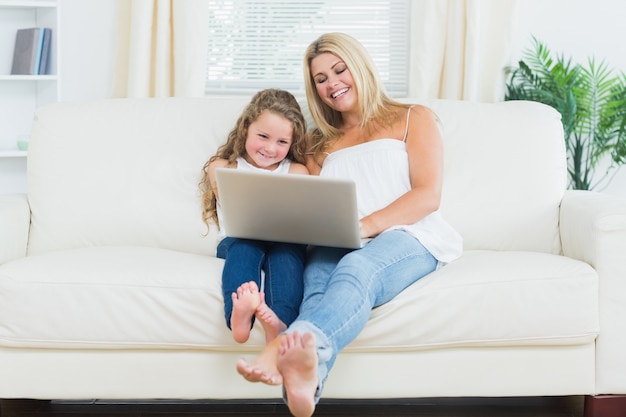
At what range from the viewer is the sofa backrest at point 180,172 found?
2.47 metres

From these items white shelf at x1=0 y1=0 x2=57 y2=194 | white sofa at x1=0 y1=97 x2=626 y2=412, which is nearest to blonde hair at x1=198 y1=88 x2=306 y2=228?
white sofa at x1=0 y1=97 x2=626 y2=412

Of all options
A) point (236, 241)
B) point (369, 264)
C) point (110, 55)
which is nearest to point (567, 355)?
point (369, 264)

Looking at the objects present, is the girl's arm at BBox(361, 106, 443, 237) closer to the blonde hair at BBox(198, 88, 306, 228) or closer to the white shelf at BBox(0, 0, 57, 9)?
the blonde hair at BBox(198, 88, 306, 228)

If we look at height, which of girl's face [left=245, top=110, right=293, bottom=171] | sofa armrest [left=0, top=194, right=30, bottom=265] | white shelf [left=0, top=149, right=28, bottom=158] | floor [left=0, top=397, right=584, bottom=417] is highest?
girl's face [left=245, top=110, right=293, bottom=171]

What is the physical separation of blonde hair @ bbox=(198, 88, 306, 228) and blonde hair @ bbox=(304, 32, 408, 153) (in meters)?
0.05

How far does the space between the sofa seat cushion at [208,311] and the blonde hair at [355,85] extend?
0.60m

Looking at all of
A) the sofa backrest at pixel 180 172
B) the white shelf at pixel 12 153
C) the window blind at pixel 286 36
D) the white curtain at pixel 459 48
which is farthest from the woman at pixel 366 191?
the white shelf at pixel 12 153

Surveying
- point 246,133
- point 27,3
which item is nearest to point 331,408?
point 246,133

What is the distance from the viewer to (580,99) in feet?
11.7

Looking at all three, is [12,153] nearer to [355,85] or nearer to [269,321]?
[355,85]

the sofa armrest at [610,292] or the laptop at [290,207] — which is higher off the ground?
the laptop at [290,207]

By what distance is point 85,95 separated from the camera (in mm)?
3926

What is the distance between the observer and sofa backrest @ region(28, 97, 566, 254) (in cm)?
247

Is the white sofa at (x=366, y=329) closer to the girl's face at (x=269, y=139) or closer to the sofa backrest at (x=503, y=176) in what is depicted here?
the sofa backrest at (x=503, y=176)
